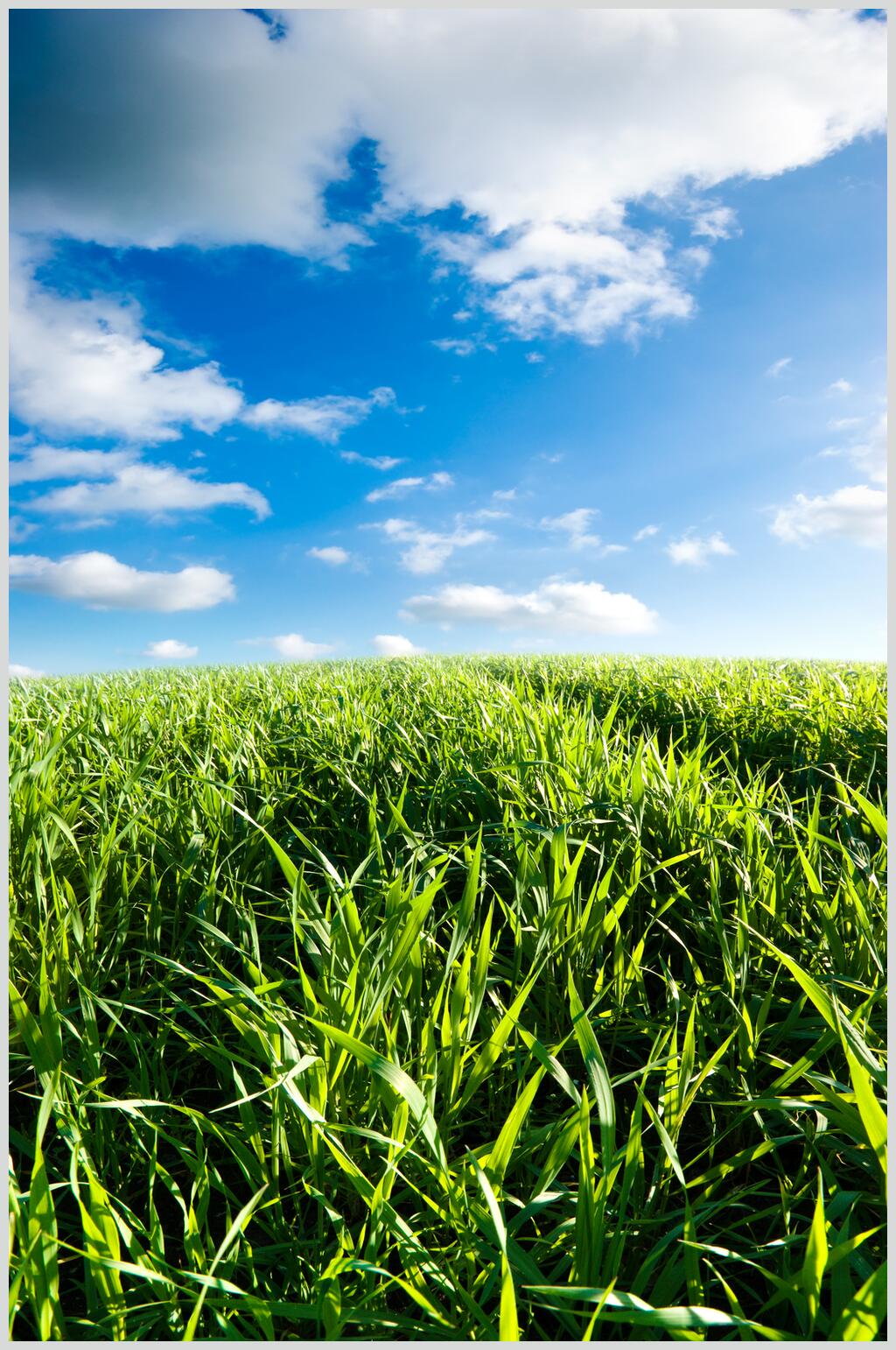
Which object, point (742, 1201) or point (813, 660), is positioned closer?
point (742, 1201)

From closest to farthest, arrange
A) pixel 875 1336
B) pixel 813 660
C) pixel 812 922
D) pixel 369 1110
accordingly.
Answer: pixel 875 1336 → pixel 369 1110 → pixel 812 922 → pixel 813 660

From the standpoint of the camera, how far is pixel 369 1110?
37.6 inches

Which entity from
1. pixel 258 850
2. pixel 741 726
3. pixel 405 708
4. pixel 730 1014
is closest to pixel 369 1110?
pixel 730 1014

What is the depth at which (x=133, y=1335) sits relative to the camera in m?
0.80

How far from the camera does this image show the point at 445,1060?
1.00 meters

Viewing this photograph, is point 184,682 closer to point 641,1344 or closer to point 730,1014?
point 730,1014

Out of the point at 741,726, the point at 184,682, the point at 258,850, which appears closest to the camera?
the point at 258,850

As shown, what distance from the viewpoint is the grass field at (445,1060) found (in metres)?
0.80

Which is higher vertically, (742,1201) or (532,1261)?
(532,1261)

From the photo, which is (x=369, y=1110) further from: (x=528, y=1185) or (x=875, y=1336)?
(x=875, y=1336)

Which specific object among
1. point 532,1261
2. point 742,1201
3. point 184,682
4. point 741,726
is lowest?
point 742,1201

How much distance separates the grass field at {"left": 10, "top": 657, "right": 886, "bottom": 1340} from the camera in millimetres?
798

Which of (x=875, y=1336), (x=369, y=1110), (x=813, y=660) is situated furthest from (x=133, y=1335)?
(x=813, y=660)

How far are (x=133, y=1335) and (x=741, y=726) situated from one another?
122 inches
